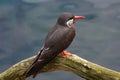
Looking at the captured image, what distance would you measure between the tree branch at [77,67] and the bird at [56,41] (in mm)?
148

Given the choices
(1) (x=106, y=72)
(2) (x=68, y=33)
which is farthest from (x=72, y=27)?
(1) (x=106, y=72)

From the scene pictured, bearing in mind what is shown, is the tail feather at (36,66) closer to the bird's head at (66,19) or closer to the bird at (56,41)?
the bird at (56,41)

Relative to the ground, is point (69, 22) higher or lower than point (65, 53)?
higher

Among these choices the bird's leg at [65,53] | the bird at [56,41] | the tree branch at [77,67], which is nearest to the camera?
the tree branch at [77,67]

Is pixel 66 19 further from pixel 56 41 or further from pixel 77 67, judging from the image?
pixel 77 67

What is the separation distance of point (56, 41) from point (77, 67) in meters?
0.53

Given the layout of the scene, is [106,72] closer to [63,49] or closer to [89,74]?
[89,74]

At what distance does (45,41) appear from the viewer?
643 centimetres

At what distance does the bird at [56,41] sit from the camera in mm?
6332

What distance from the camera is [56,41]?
6.39 meters

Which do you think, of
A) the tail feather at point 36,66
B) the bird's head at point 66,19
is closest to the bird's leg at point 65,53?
the tail feather at point 36,66

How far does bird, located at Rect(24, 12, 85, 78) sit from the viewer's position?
6332 mm

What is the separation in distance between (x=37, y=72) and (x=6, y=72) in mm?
834

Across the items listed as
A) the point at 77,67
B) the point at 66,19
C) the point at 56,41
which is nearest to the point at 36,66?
the point at 56,41
